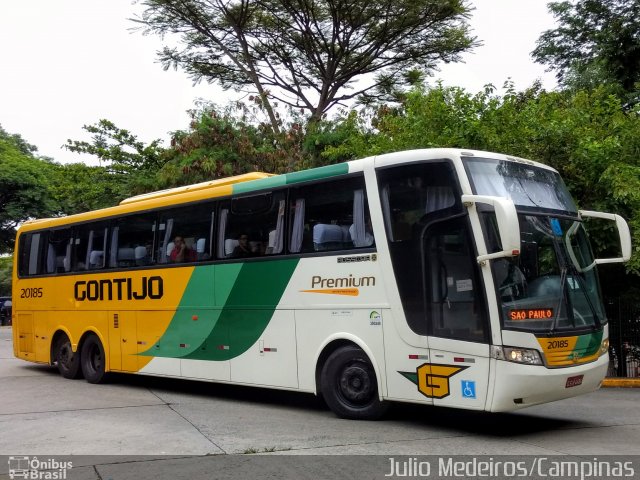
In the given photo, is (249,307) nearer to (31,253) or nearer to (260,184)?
(260,184)

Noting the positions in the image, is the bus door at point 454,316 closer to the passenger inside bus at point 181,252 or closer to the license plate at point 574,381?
the license plate at point 574,381

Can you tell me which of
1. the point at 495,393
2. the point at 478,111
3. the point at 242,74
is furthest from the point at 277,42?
the point at 495,393

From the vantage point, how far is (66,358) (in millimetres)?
14867

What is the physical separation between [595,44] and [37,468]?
2498 cm

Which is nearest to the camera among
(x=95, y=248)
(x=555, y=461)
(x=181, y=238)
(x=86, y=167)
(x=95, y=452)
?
(x=555, y=461)

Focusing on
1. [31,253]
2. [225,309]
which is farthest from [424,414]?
[31,253]

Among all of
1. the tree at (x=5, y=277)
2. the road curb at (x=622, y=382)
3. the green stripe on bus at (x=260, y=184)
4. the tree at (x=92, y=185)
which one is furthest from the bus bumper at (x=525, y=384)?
the tree at (x=5, y=277)

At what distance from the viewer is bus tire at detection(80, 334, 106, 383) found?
1394 centimetres

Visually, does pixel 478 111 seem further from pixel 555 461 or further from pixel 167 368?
pixel 555 461

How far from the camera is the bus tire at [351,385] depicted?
362 inches

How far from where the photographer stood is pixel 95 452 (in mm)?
7488

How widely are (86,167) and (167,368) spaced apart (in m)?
21.3

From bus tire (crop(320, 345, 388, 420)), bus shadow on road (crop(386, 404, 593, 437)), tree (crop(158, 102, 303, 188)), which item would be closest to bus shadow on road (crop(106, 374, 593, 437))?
bus shadow on road (crop(386, 404, 593, 437))

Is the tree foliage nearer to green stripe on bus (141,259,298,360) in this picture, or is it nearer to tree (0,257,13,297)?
green stripe on bus (141,259,298,360)
